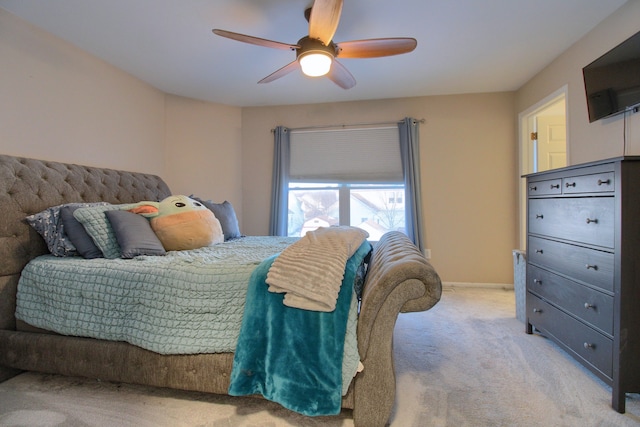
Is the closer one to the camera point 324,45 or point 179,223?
point 324,45

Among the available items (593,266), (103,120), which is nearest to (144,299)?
(103,120)

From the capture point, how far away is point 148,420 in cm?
135

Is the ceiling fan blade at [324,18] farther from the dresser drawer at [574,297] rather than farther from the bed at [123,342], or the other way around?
the dresser drawer at [574,297]

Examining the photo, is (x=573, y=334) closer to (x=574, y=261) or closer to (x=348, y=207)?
(x=574, y=261)

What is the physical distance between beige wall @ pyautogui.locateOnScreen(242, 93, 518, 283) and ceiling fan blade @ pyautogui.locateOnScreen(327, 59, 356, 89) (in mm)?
1375

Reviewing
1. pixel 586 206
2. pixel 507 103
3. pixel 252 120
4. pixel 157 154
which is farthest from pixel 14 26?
pixel 507 103

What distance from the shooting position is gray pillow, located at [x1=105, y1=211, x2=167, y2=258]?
1.80m

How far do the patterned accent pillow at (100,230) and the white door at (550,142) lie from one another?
3.96m

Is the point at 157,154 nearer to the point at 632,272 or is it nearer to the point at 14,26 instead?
the point at 14,26

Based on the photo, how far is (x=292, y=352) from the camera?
1226mm

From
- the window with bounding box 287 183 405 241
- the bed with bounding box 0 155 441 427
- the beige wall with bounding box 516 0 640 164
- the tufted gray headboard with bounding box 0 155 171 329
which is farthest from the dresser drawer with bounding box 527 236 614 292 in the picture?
the tufted gray headboard with bounding box 0 155 171 329

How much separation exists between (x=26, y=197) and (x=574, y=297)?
11.3 feet

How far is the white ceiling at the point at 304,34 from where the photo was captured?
6.34 feet

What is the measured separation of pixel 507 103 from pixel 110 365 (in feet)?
14.3
